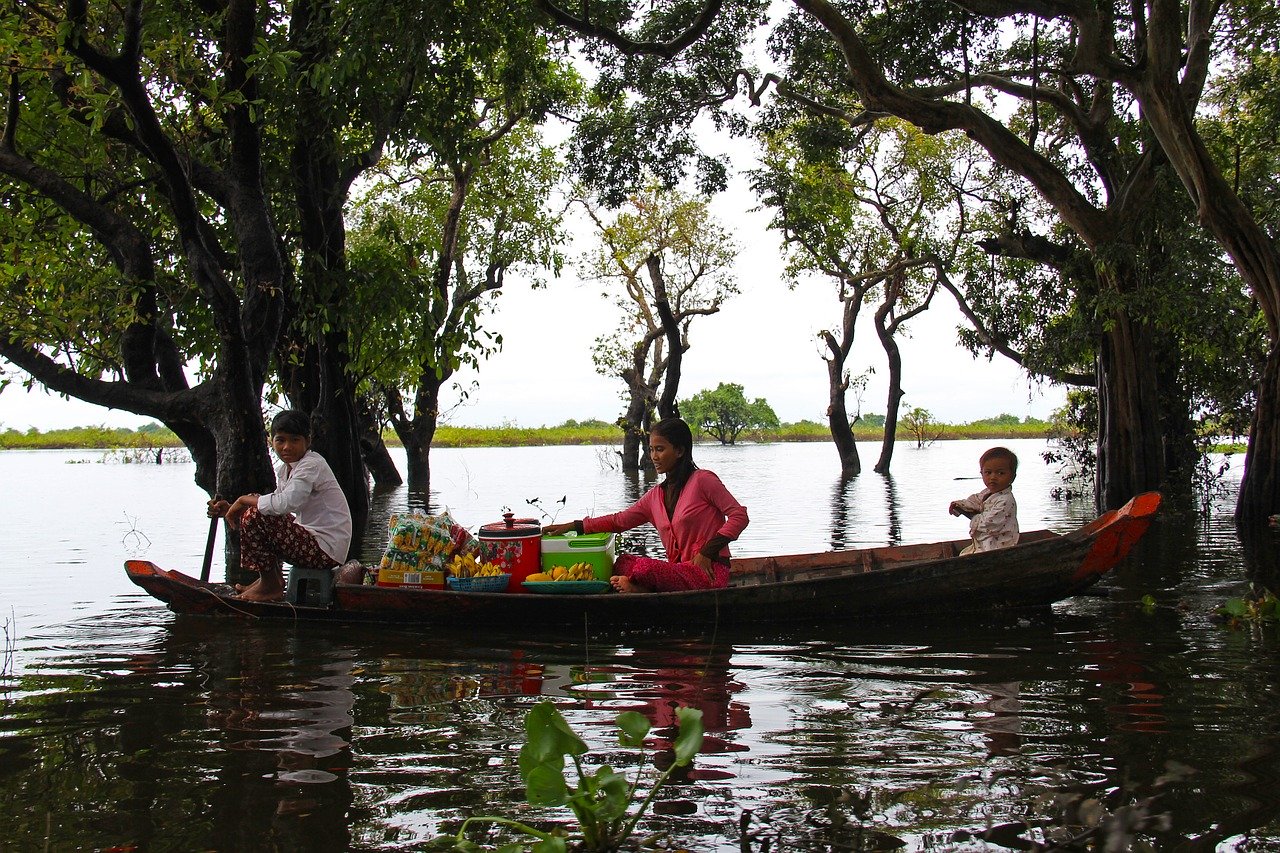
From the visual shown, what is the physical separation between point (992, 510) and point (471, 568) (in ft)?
11.7

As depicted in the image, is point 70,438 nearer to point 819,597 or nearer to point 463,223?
point 463,223

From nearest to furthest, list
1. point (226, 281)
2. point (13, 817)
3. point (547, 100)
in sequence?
point (13, 817) → point (226, 281) → point (547, 100)

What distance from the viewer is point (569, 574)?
279 inches

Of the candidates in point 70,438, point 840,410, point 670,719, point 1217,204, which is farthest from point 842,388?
point 70,438

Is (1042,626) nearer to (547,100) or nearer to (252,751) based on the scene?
(252,751)

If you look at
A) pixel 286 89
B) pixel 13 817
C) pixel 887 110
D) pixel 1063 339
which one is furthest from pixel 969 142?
pixel 13 817

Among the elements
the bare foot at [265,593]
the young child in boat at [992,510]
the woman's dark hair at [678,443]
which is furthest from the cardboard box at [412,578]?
the young child in boat at [992,510]

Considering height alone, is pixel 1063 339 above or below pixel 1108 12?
below

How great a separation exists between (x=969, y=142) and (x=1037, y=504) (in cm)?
760

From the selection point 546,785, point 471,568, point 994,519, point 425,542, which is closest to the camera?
point 546,785

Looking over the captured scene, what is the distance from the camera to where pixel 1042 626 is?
278 inches

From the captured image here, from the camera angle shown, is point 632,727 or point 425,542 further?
point 425,542

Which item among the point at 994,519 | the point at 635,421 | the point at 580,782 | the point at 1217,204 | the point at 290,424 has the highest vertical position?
the point at 1217,204

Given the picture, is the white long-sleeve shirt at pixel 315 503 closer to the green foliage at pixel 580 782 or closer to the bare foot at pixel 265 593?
the bare foot at pixel 265 593
